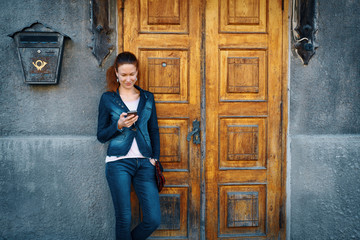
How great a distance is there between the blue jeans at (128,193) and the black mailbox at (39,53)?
122 centimetres

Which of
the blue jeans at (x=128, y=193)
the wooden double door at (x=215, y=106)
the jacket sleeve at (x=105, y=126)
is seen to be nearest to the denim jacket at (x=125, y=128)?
the jacket sleeve at (x=105, y=126)

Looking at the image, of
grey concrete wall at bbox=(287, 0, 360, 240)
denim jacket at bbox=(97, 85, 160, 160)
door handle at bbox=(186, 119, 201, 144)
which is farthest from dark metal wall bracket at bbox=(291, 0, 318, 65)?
denim jacket at bbox=(97, 85, 160, 160)

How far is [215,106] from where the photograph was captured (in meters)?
3.14

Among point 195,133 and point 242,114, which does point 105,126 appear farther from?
point 242,114

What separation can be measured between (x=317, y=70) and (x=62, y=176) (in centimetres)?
301

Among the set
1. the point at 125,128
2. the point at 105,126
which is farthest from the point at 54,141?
the point at 125,128

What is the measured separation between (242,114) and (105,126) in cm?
151

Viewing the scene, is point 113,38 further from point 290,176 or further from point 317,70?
point 290,176

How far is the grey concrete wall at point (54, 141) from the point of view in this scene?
9.53 ft

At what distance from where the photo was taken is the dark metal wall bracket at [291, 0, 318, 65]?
302 cm

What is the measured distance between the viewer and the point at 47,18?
9.68ft

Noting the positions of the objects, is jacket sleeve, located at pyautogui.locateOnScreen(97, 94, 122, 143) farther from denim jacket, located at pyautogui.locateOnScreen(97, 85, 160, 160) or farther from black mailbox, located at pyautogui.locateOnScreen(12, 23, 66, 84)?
black mailbox, located at pyautogui.locateOnScreen(12, 23, 66, 84)

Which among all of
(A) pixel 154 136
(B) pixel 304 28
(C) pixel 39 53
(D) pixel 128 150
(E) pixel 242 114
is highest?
(B) pixel 304 28

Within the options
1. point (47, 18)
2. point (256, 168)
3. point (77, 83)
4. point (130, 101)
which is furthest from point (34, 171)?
point (256, 168)
